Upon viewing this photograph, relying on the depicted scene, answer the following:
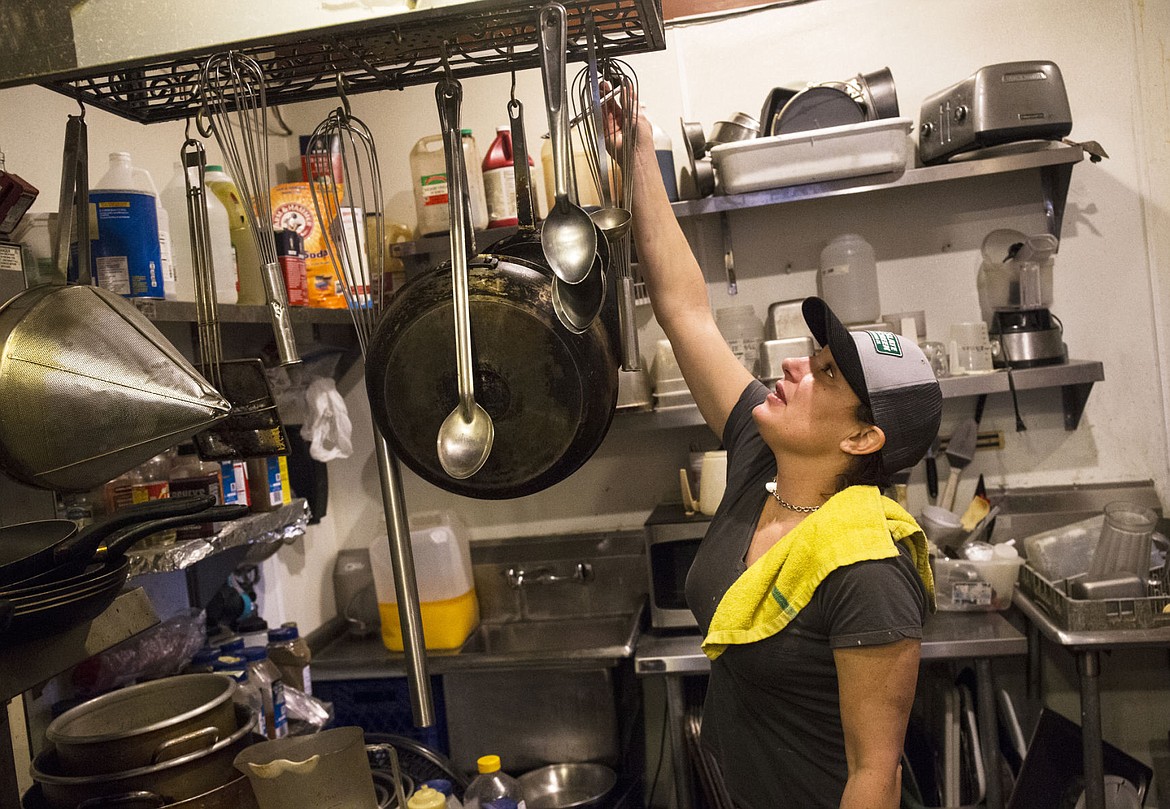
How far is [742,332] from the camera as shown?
2.45 meters

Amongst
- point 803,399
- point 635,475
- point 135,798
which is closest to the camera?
point 135,798

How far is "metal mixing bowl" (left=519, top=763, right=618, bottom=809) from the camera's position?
2123 mm

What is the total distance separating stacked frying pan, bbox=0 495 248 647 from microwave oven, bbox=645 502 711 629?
1.41 m

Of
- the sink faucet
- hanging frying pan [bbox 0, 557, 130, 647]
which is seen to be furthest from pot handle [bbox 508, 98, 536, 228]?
the sink faucet

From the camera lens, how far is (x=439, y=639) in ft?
8.05

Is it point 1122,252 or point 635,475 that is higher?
point 1122,252

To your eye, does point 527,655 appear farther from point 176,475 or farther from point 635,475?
point 176,475

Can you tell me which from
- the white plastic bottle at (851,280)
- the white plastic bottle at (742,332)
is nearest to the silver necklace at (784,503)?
the white plastic bottle at (742,332)

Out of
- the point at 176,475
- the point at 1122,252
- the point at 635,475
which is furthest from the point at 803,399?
the point at 1122,252

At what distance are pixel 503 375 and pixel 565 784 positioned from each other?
1659mm

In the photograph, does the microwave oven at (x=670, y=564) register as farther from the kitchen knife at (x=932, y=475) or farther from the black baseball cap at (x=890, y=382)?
the black baseball cap at (x=890, y=382)

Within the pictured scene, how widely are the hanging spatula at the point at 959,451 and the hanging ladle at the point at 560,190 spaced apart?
1.98 metres

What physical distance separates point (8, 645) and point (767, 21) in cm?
241

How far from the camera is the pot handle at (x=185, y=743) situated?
1085 millimetres
